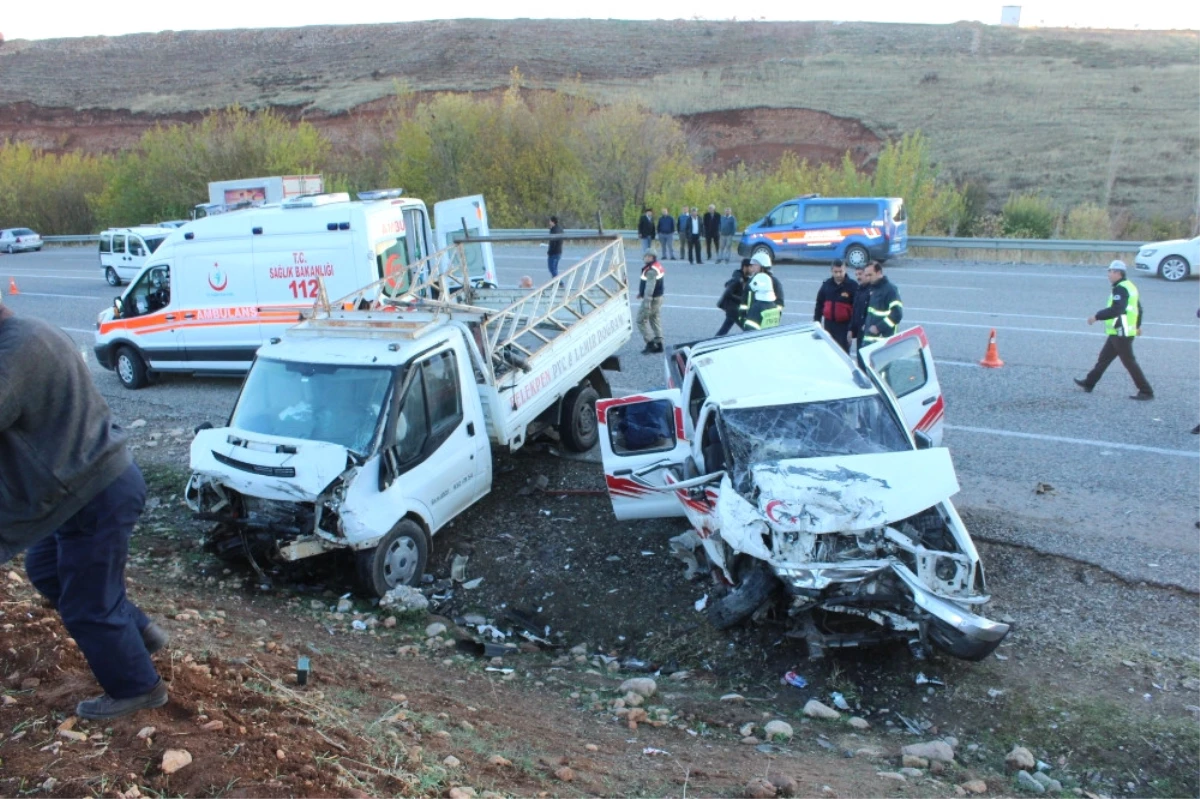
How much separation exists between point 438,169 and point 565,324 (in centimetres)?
3018

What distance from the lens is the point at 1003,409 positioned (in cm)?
1121

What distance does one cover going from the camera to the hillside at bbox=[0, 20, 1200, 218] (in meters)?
43.2

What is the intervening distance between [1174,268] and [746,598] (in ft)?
62.2

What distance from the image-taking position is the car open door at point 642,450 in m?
7.48

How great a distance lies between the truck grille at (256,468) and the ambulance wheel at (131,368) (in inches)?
308

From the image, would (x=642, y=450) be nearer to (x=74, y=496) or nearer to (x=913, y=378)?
(x=913, y=378)

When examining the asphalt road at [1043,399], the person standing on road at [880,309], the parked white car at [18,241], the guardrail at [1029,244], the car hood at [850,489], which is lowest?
the parked white car at [18,241]

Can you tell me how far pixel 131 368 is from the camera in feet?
46.3

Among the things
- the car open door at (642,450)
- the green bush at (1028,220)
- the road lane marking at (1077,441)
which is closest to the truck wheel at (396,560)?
the car open door at (642,450)

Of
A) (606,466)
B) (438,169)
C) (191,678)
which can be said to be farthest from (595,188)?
(191,678)

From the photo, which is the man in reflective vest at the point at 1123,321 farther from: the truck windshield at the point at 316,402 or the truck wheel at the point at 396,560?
the truck windshield at the point at 316,402

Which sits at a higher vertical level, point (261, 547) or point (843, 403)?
point (843, 403)

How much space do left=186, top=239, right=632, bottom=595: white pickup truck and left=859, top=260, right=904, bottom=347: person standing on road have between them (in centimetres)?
364

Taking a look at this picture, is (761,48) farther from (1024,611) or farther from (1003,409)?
(1024,611)
